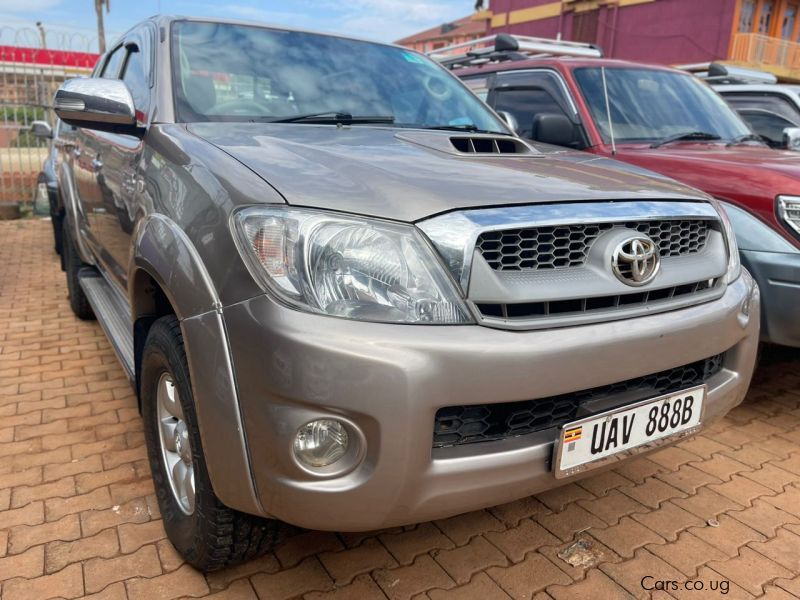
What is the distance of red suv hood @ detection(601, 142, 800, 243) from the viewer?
2.89 m

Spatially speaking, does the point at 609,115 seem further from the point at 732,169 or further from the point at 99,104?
the point at 99,104

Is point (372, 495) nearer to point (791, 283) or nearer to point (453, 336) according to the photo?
point (453, 336)

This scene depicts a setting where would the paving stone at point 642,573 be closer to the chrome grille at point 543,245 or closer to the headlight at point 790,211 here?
the chrome grille at point 543,245

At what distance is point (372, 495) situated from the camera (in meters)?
1.45

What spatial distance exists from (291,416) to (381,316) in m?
0.30

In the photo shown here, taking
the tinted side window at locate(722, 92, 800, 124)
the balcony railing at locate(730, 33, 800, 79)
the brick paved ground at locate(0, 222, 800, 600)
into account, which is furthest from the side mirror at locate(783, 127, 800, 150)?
the balcony railing at locate(730, 33, 800, 79)

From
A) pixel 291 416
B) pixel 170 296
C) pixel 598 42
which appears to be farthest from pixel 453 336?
pixel 598 42

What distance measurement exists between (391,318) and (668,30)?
25.8 metres

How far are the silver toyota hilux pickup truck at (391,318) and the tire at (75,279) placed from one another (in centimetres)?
212

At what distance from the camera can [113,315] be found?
9.87 feet

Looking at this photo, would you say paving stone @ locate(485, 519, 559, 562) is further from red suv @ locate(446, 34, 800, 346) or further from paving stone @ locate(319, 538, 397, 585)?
red suv @ locate(446, 34, 800, 346)

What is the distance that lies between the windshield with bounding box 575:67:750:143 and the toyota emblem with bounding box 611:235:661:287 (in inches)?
89.6

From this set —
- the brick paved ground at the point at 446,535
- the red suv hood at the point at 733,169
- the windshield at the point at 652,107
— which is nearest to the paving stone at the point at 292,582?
the brick paved ground at the point at 446,535

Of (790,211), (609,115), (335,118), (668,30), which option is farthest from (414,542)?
(668,30)
